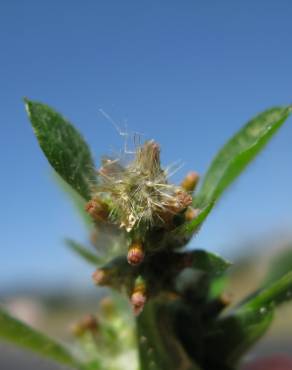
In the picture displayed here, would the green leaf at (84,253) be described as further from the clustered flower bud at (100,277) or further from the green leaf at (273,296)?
the green leaf at (273,296)

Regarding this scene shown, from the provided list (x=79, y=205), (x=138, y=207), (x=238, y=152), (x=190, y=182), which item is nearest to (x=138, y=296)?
(x=138, y=207)

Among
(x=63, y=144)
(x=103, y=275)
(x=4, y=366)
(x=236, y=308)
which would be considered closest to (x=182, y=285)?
(x=236, y=308)

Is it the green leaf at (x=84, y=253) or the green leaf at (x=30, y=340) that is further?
the green leaf at (x=84, y=253)

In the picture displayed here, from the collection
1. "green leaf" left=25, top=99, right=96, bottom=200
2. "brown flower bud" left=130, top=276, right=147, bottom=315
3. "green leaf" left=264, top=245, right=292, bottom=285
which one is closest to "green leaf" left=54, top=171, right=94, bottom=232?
"green leaf" left=25, top=99, right=96, bottom=200

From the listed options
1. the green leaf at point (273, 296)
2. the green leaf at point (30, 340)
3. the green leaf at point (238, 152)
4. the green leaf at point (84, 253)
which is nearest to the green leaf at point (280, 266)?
the green leaf at point (273, 296)

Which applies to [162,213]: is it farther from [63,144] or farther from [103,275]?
[63,144]

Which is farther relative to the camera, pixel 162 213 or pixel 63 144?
pixel 63 144

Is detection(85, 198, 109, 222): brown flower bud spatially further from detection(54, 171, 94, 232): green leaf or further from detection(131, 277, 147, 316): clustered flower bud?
detection(54, 171, 94, 232): green leaf
